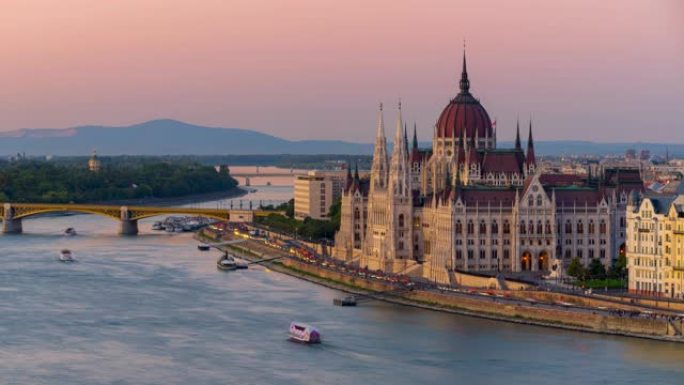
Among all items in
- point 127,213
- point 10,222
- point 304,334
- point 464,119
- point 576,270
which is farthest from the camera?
point 10,222

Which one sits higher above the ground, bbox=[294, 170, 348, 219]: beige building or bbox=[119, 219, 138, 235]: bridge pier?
bbox=[294, 170, 348, 219]: beige building

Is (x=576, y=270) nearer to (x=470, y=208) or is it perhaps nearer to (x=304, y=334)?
(x=470, y=208)

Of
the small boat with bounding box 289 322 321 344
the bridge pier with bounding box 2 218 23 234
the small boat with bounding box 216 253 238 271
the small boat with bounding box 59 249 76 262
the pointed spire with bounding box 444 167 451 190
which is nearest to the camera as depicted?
the small boat with bounding box 289 322 321 344

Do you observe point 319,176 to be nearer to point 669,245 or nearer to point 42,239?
point 42,239

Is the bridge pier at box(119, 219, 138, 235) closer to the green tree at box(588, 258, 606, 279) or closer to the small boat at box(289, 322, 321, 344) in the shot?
the green tree at box(588, 258, 606, 279)

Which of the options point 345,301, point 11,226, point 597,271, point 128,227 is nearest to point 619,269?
point 597,271

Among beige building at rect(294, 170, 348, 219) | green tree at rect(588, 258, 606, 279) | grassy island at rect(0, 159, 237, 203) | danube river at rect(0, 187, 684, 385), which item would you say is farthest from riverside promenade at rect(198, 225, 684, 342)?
grassy island at rect(0, 159, 237, 203)

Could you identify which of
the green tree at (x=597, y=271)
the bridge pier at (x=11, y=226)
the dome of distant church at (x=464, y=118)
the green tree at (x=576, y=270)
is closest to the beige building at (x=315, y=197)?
the bridge pier at (x=11, y=226)
